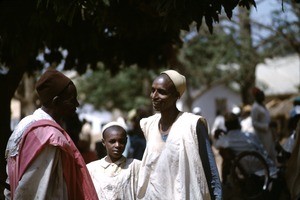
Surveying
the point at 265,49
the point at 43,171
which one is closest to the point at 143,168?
the point at 43,171

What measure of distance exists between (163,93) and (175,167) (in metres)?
0.63

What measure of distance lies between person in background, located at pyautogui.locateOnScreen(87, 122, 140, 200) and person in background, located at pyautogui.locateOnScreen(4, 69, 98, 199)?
1.64 metres

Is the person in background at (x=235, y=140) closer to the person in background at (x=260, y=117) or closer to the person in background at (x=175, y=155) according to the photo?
the person in background at (x=260, y=117)

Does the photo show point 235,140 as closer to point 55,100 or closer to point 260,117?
point 260,117

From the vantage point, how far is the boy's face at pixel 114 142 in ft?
19.6

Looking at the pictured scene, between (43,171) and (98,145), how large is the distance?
5353 millimetres

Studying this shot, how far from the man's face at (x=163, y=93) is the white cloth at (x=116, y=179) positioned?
931 millimetres

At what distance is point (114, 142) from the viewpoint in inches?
239

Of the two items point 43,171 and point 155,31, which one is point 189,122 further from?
point 155,31

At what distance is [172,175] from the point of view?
4.94 m

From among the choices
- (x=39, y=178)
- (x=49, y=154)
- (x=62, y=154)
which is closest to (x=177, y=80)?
(x=62, y=154)

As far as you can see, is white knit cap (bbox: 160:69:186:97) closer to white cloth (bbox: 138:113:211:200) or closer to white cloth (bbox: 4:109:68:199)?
white cloth (bbox: 138:113:211:200)

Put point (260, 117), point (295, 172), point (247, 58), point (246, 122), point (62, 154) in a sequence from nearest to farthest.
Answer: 1. point (62, 154)
2. point (295, 172)
3. point (260, 117)
4. point (246, 122)
5. point (247, 58)

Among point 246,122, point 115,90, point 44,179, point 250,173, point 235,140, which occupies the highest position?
point 115,90
